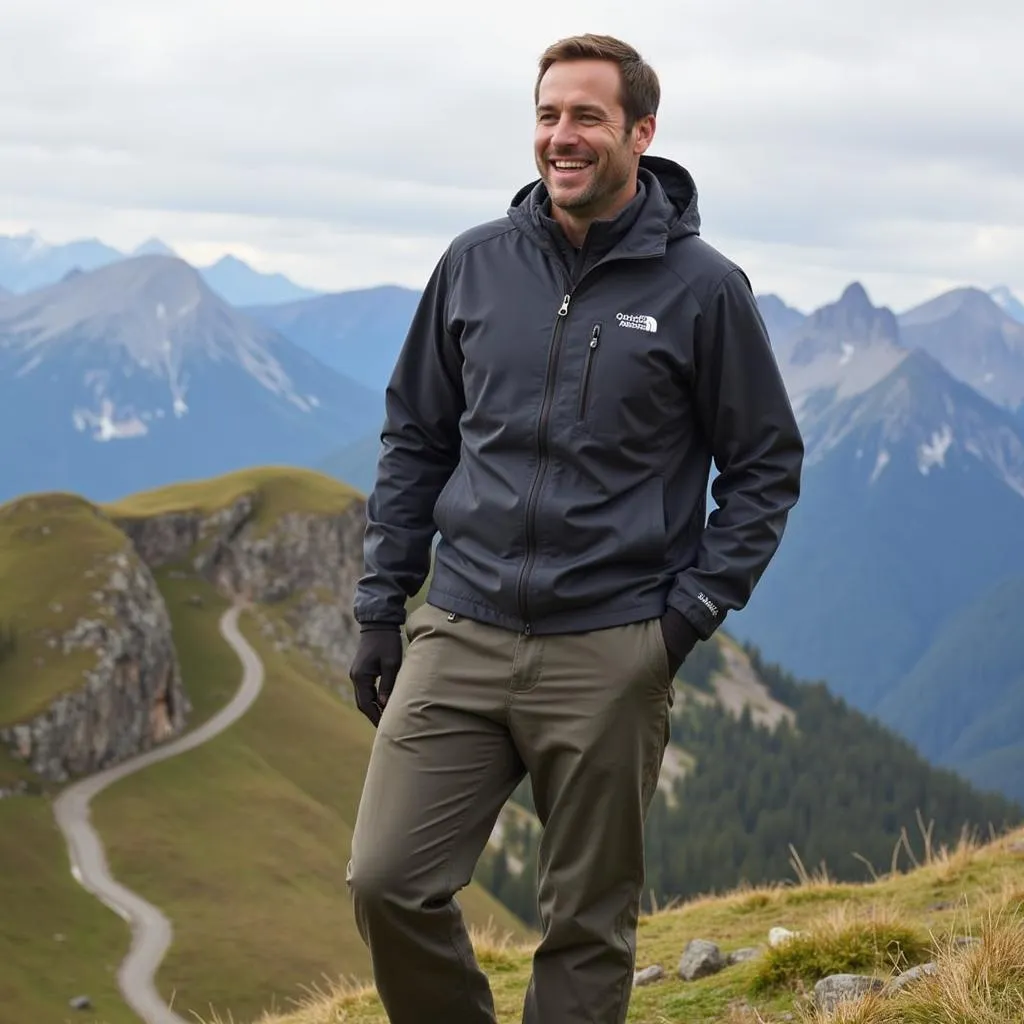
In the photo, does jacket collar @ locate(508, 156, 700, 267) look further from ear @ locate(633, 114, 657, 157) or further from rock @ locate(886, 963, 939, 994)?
rock @ locate(886, 963, 939, 994)

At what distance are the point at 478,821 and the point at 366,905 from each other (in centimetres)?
66

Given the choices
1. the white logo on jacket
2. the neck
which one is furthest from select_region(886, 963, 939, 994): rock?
the neck

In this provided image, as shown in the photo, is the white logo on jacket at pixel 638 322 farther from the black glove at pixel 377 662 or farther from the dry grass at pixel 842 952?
the dry grass at pixel 842 952

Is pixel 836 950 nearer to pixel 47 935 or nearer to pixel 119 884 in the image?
pixel 47 935

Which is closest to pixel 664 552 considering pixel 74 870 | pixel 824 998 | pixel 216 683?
pixel 824 998

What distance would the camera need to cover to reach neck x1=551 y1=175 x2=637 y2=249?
6758 millimetres

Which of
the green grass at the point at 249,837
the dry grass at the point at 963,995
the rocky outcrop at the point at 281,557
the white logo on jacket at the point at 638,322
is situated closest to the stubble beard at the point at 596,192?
the white logo on jacket at the point at 638,322

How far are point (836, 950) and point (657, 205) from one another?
16.1 feet

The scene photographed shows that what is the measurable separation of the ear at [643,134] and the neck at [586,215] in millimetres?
143

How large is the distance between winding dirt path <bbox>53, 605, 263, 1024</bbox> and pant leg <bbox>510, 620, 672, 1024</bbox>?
65166 millimetres

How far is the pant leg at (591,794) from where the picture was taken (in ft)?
21.3

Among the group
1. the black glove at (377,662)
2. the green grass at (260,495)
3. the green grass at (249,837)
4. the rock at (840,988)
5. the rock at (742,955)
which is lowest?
the green grass at (249,837)

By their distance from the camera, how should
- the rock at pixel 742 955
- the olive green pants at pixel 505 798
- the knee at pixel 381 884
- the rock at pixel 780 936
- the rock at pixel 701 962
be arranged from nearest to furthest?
the knee at pixel 381 884, the olive green pants at pixel 505 798, the rock at pixel 780 936, the rock at pixel 701 962, the rock at pixel 742 955

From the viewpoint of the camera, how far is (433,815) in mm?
6391
